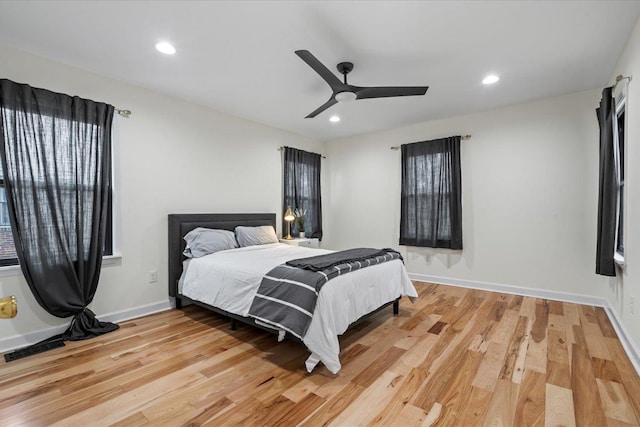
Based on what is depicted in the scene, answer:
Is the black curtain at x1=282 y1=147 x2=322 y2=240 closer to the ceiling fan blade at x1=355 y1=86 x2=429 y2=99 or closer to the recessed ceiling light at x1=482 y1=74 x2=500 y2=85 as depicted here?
the ceiling fan blade at x1=355 y1=86 x2=429 y2=99

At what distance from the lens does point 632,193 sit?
2.43m

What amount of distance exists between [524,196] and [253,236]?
Answer: 147 inches

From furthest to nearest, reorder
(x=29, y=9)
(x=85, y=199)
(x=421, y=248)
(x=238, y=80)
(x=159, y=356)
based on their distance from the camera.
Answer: (x=421, y=248) → (x=238, y=80) → (x=85, y=199) → (x=159, y=356) → (x=29, y=9)

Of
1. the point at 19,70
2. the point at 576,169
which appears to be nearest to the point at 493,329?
the point at 576,169

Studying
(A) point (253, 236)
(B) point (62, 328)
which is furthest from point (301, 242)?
(B) point (62, 328)

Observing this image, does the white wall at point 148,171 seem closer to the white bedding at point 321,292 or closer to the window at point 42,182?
the window at point 42,182

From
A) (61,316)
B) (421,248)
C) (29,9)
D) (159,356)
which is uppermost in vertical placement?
(29,9)

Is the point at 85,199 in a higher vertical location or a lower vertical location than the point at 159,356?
higher

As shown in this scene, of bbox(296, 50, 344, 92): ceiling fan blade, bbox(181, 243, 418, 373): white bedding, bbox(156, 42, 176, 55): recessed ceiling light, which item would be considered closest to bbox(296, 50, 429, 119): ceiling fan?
bbox(296, 50, 344, 92): ceiling fan blade

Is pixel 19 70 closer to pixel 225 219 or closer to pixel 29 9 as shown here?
pixel 29 9

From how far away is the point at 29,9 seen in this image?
83.0 inches

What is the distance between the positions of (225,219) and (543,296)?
14.4 ft

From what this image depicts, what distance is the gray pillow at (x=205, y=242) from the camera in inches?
136

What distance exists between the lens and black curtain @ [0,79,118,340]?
2.51 meters
